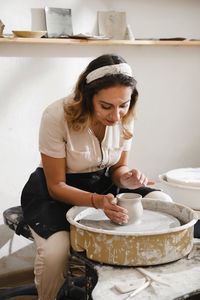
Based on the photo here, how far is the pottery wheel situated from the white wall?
969 millimetres

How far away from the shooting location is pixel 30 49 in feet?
7.50

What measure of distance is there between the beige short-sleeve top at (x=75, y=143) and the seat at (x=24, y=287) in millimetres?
338

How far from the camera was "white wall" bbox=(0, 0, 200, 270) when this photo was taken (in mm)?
2279

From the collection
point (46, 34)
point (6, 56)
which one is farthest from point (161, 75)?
point (6, 56)

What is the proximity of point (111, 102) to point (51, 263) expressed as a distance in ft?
2.10

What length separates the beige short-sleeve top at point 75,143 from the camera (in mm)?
1640

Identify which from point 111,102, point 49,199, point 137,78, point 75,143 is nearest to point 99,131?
point 75,143

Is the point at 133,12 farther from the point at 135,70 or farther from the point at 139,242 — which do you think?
the point at 139,242

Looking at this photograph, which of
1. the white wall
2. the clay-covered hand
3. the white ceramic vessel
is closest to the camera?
the clay-covered hand

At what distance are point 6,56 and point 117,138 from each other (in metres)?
0.88

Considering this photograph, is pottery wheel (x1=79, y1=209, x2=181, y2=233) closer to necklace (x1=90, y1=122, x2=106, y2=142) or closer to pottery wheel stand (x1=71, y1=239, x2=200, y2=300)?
pottery wheel stand (x1=71, y1=239, x2=200, y2=300)

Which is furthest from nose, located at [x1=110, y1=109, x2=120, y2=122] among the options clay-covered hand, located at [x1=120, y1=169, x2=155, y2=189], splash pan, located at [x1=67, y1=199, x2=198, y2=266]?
splash pan, located at [x1=67, y1=199, x2=198, y2=266]

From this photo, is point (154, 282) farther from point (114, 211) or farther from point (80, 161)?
point (80, 161)

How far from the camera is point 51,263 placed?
145 cm
